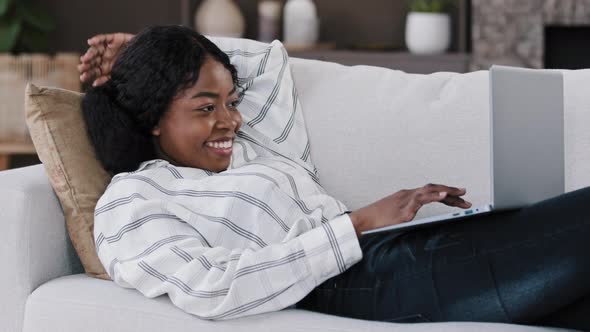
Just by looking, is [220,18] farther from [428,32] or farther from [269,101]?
[269,101]

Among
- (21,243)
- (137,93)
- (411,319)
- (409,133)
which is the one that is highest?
(137,93)

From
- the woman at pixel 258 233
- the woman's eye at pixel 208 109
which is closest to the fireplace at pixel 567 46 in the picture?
the woman at pixel 258 233

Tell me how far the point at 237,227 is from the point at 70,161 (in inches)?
13.6

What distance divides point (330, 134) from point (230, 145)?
242mm

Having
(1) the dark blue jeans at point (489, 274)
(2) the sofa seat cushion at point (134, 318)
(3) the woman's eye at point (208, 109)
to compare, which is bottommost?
(2) the sofa seat cushion at point (134, 318)

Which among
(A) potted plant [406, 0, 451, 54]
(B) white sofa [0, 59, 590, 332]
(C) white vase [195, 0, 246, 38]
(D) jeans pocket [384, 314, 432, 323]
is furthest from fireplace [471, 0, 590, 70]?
(D) jeans pocket [384, 314, 432, 323]

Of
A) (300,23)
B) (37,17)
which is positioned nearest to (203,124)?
(300,23)

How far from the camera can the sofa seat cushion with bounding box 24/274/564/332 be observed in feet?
4.91

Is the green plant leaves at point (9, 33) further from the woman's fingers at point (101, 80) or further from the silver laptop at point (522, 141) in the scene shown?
the silver laptop at point (522, 141)

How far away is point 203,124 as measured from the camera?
1827 mm

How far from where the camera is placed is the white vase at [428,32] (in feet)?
13.8

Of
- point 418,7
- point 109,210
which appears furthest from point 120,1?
point 109,210

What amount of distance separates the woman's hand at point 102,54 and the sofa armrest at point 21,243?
33 cm

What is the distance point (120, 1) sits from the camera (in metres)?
4.89
